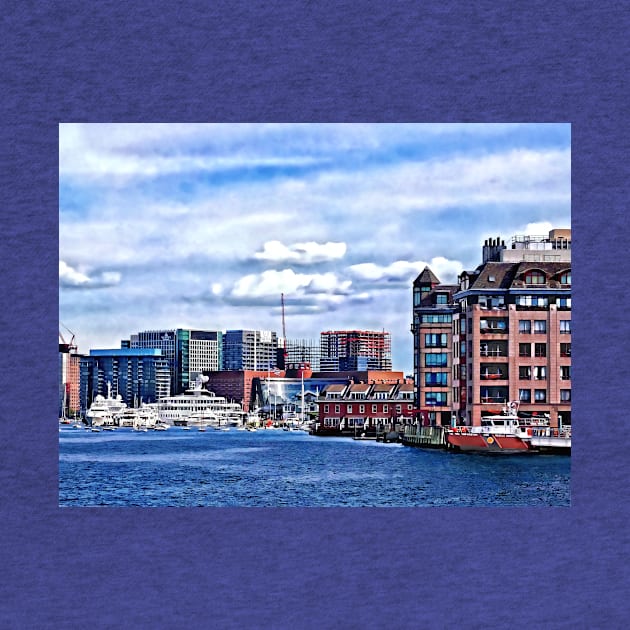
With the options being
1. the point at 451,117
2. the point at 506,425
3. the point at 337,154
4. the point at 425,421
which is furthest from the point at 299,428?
the point at 451,117

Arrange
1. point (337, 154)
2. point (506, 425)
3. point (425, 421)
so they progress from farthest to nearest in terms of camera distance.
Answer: point (425, 421) → point (506, 425) → point (337, 154)

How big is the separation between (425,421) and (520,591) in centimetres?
526

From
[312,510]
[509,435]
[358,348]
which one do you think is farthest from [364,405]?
[312,510]

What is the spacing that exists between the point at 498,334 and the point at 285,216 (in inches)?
122

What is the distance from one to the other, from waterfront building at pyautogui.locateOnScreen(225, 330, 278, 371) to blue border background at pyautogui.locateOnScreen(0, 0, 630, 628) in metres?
2.74

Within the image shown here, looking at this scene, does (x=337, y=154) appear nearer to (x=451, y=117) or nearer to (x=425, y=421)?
(x=451, y=117)

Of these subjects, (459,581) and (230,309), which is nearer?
(459,581)

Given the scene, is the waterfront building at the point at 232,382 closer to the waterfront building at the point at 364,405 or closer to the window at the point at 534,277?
the waterfront building at the point at 364,405

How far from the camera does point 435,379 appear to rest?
539 inches

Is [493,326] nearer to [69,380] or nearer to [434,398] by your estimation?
[434,398]

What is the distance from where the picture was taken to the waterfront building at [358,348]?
1177 cm

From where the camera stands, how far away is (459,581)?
9.27m

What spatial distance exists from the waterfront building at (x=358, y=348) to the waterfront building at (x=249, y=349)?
431 millimetres

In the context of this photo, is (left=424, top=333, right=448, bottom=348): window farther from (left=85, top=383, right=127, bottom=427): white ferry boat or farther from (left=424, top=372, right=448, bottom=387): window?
(left=85, top=383, right=127, bottom=427): white ferry boat
